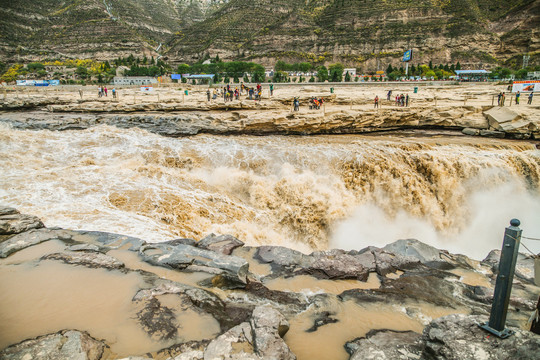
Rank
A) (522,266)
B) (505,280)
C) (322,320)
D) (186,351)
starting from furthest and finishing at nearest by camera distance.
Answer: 1. (522,266)
2. (322,320)
3. (186,351)
4. (505,280)

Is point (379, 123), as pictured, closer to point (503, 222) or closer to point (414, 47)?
point (503, 222)

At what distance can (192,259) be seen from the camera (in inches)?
223

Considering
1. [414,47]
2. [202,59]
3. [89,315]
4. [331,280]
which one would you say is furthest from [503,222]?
[202,59]

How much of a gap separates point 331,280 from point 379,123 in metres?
15.0

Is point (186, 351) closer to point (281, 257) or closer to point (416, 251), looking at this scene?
point (281, 257)

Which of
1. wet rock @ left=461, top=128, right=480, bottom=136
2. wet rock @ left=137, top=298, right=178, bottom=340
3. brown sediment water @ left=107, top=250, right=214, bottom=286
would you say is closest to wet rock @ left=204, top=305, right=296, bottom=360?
wet rock @ left=137, top=298, right=178, bottom=340

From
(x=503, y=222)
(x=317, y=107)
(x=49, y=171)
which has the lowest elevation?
(x=503, y=222)

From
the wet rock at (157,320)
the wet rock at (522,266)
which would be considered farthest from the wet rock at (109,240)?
the wet rock at (522,266)

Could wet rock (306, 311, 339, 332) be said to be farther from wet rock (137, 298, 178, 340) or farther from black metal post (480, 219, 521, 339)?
black metal post (480, 219, 521, 339)

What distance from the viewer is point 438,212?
1282cm

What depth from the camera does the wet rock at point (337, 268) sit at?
6.13m

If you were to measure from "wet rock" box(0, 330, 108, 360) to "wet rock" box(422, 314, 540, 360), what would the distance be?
338cm

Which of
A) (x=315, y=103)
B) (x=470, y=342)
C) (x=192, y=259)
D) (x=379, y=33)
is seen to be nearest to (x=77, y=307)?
(x=192, y=259)

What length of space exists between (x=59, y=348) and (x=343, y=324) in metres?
3.31
